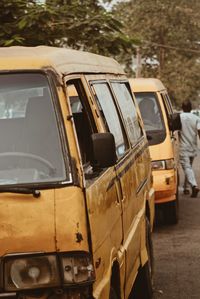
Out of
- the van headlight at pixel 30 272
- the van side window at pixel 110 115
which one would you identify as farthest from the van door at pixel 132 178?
the van headlight at pixel 30 272

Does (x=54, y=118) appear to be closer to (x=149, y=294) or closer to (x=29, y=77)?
(x=29, y=77)

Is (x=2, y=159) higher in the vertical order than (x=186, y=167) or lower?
higher

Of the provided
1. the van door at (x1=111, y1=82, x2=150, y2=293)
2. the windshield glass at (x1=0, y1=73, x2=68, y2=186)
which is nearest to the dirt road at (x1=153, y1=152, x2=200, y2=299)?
the van door at (x1=111, y1=82, x2=150, y2=293)

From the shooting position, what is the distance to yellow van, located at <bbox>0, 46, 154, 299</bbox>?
3652 mm

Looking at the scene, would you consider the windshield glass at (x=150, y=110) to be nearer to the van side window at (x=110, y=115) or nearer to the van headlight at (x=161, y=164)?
the van headlight at (x=161, y=164)

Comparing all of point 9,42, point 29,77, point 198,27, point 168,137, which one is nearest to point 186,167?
point 168,137

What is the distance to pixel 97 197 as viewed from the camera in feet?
13.8

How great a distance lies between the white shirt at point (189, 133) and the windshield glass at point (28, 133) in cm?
944

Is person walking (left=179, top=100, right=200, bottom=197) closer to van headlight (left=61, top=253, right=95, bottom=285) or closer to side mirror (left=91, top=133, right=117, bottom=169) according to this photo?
side mirror (left=91, top=133, right=117, bottom=169)

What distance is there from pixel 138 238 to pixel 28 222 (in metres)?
2.57

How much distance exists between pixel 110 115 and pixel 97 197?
1.40 metres

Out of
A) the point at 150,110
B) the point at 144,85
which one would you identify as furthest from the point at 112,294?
the point at 144,85

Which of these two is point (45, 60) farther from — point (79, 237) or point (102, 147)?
point (79, 237)

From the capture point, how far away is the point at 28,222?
144 inches
